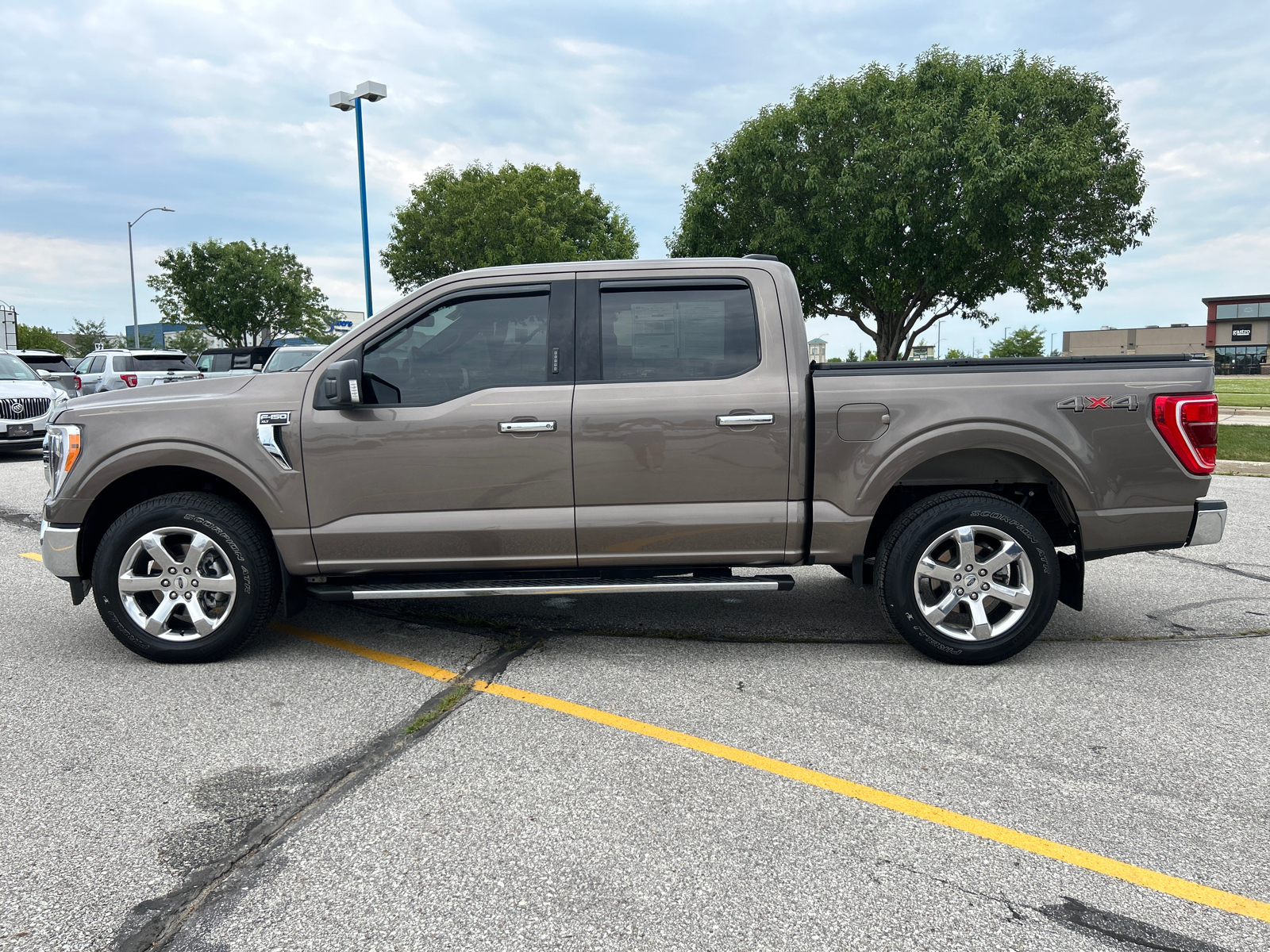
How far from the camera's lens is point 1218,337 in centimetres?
11206

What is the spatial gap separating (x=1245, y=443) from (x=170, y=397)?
15.5 metres

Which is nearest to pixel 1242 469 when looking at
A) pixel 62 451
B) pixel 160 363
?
pixel 62 451

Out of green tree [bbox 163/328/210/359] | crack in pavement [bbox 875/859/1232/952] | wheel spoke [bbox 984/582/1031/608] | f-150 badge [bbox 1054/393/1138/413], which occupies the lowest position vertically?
crack in pavement [bbox 875/859/1232/952]

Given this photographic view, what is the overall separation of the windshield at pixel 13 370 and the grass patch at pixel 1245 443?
726 inches

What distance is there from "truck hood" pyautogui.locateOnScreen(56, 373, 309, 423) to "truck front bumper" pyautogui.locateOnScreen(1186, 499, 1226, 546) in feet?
15.0

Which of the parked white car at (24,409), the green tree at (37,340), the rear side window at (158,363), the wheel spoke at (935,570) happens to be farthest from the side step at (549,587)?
the green tree at (37,340)

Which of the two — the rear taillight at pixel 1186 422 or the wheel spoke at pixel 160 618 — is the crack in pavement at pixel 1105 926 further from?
the wheel spoke at pixel 160 618

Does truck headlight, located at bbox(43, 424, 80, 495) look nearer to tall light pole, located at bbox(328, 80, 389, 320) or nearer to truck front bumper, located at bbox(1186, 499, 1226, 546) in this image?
truck front bumper, located at bbox(1186, 499, 1226, 546)

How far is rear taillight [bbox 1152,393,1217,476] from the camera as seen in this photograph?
443cm

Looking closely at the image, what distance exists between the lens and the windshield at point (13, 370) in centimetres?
1568

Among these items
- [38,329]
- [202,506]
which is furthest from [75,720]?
[38,329]

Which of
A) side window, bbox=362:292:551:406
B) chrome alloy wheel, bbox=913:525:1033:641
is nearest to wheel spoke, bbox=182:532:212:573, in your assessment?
side window, bbox=362:292:551:406

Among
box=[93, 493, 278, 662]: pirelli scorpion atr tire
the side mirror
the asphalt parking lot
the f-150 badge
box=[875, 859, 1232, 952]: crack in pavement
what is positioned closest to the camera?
box=[875, 859, 1232, 952]: crack in pavement

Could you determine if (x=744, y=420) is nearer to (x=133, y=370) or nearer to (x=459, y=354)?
(x=459, y=354)
